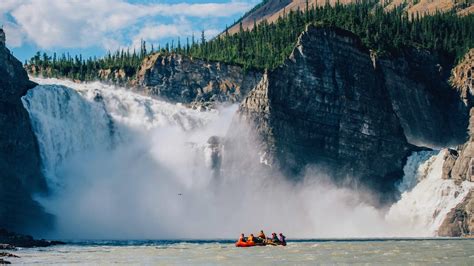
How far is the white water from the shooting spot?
153125mm

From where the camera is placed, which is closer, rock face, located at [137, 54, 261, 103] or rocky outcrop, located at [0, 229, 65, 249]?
rocky outcrop, located at [0, 229, 65, 249]

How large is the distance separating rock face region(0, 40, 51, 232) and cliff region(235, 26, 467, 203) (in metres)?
37.1

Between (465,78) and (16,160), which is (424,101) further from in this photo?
(16,160)

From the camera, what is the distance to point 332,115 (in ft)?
552

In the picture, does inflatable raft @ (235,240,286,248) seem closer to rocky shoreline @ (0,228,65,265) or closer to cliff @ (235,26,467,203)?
rocky shoreline @ (0,228,65,265)

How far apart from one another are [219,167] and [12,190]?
134 ft

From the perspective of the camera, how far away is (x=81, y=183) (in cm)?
16212

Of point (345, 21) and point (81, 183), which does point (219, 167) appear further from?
point (345, 21)

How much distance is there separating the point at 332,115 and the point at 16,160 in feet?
176

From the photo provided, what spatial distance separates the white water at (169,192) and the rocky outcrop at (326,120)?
11.4ft

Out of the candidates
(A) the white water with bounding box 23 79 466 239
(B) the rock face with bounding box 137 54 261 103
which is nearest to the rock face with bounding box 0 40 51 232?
(A) the white water with bounding box 23 79 466 239

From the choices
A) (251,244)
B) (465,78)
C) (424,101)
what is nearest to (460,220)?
(251,244)

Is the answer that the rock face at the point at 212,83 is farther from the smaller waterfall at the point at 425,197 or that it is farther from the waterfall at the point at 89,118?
the smaller waterfall at the point at 425,197

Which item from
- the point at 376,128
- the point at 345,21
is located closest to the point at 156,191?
the point at 376,128
